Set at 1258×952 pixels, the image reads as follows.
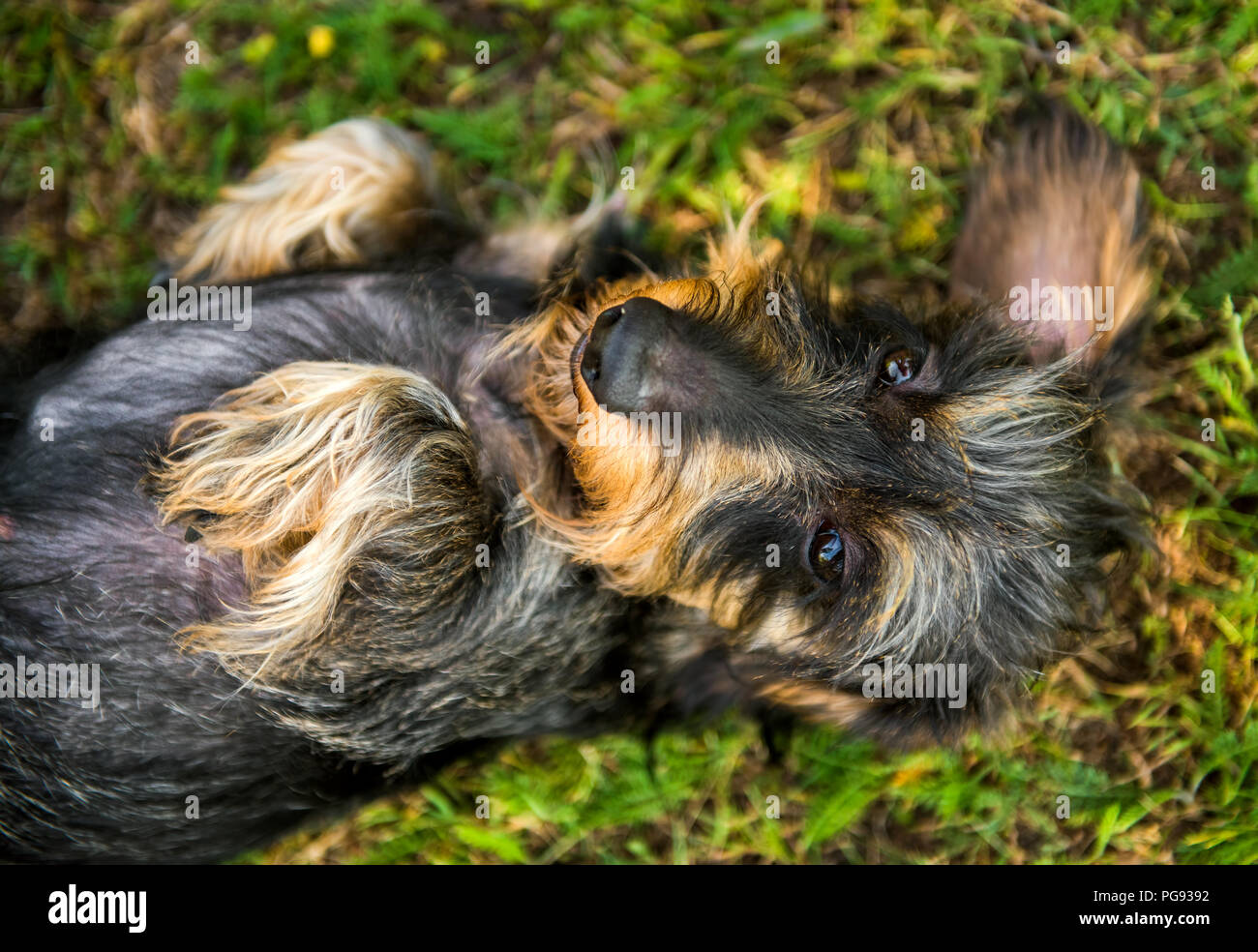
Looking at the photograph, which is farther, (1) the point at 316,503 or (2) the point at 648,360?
(1) the point at 316,503

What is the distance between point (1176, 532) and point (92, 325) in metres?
5.08

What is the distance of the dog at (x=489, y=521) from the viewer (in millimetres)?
2967

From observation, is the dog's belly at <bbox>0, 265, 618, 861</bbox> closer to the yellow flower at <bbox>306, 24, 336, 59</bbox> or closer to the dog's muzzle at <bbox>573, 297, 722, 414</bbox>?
the dog's muzzle at <bbox>573, 297, 722, 414</bbox>

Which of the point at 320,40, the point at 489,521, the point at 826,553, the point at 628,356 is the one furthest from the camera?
the point at 320,40

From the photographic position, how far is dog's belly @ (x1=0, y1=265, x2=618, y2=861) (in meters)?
2.97

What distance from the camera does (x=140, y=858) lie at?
3.27m

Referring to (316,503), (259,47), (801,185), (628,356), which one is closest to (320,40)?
(259,47)

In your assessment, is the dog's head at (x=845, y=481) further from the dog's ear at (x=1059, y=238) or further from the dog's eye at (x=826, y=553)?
the dog's ear at (x=1059, y=238)

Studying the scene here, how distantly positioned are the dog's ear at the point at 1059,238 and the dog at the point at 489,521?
1.1 inches

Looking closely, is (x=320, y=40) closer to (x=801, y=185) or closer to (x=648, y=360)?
(x=801, y=185)

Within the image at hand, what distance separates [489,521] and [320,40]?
2.87 metres

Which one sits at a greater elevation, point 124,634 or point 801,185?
point 801,185

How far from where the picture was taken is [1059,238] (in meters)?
3.61
